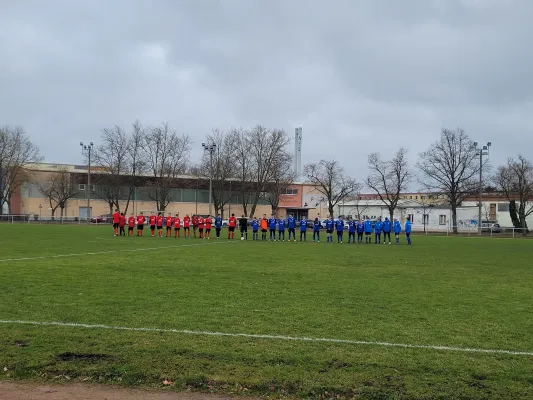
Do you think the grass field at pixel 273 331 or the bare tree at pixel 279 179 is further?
the bare tree at pixel 279 179

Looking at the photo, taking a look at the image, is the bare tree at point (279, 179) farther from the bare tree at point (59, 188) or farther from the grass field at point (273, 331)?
the grass field at point (273, 331)

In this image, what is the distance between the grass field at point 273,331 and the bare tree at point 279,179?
65563 mm

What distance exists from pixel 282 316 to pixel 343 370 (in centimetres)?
285

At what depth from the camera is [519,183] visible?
6372 centimetres

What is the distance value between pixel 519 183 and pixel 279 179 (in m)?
33.7

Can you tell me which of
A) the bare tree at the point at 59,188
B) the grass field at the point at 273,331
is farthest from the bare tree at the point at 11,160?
the grass field at the point at 273,331

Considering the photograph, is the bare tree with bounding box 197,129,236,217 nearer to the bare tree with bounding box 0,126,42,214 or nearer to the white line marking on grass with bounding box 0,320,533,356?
the bare tree with bounding box 0,126,42,214

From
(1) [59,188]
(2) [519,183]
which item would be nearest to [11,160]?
(1) [59,188]

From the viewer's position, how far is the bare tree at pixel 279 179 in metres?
79.8

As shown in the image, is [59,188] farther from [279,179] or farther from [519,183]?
[519,183]

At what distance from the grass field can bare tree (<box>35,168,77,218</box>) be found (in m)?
67.2

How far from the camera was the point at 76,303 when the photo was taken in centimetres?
927

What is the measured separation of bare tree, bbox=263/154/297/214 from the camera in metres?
79.8

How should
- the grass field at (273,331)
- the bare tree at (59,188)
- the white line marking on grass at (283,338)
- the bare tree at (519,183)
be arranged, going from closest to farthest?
the grass field at (273,331), the white line marking on grass at (283,338), the bare tree at (519,183), the bare tree at (59,188)
